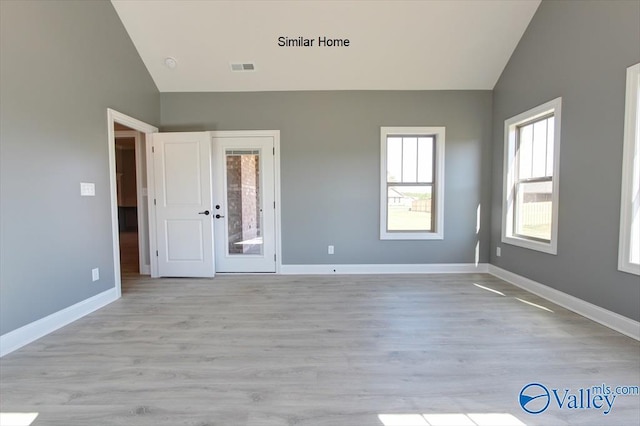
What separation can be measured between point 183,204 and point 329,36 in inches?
119

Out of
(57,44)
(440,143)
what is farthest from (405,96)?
(57,44)

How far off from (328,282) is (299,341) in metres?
1.61

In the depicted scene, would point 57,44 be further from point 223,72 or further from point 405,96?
point 405,96

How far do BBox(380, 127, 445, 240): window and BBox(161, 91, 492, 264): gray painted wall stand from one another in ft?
0.36

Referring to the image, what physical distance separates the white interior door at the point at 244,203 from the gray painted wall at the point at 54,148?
1380mm

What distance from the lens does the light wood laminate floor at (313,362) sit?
1.54m

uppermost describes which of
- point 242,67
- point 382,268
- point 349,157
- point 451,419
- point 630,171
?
point 242,67

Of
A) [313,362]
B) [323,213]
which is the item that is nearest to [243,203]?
[323,213]

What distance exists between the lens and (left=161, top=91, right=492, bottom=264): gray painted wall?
4184mm

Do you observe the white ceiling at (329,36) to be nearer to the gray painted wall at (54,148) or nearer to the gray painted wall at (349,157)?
the gray painted wall at (349,157)

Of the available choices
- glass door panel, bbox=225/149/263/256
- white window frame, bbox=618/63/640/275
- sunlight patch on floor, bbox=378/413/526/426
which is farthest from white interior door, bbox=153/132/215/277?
white window frame, bbox=618/63/640/275

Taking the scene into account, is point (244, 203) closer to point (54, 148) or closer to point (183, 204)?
point (183, 204)

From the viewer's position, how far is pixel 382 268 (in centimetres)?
429

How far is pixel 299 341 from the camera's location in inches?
89.7
